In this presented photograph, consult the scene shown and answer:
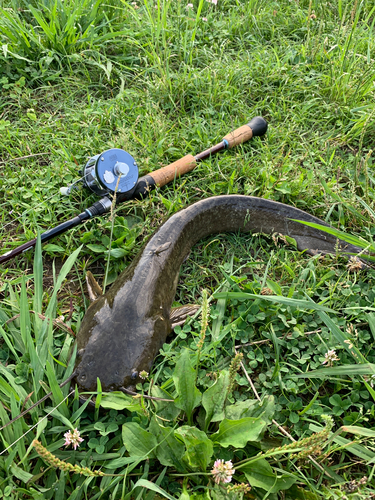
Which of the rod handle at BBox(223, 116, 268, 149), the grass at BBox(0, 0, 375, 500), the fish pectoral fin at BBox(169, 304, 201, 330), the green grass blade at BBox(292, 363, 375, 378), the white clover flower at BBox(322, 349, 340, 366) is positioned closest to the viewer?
the grass at BBox(0, 0, 375, 500)

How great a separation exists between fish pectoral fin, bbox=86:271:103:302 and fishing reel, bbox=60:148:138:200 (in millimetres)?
635

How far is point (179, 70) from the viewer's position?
4031 millimetres

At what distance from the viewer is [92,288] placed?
265cm

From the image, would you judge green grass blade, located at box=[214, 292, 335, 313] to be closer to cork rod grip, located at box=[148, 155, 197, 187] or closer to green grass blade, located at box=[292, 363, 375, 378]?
green grass blade, located at box=[292, 363, 375, 378]

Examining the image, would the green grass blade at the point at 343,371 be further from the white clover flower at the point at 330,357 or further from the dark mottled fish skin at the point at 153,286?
the dark mottled fish skin at the point at 153,286

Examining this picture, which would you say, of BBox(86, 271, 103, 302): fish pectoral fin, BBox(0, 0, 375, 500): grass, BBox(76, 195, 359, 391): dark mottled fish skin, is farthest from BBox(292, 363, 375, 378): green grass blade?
BBox(86, 271, 103, 302): fish pectoral fin

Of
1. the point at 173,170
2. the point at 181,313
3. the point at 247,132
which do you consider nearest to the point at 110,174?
the point at 173,170

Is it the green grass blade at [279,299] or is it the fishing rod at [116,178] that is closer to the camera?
the green grass blade at [279,299]

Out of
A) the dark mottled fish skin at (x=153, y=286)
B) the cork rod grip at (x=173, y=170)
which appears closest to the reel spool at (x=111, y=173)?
the cork rod grip at (x=173, y=170)

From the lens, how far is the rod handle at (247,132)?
3445mm

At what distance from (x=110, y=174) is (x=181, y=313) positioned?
1169 mm

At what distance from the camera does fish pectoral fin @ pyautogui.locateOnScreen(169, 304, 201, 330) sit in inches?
99.7

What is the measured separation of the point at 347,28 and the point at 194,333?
4172 millimetres

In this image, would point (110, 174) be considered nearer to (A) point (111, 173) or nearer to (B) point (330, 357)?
(A) point (111, 173)
